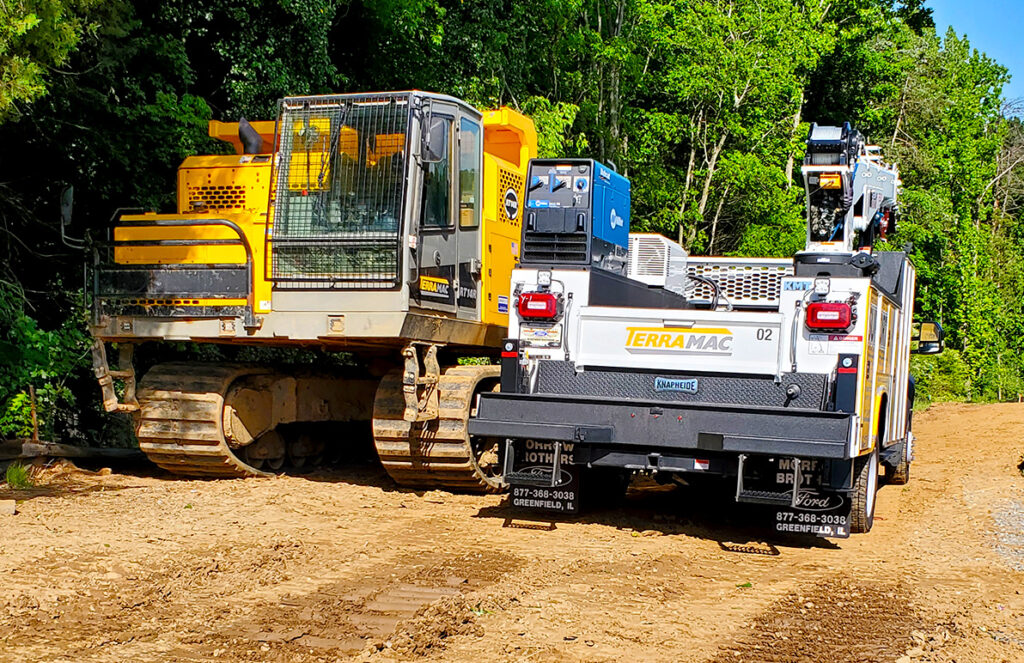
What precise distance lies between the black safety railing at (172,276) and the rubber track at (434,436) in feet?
4.88

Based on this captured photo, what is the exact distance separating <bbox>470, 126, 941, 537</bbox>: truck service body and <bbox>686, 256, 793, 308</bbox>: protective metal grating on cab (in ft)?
3.79

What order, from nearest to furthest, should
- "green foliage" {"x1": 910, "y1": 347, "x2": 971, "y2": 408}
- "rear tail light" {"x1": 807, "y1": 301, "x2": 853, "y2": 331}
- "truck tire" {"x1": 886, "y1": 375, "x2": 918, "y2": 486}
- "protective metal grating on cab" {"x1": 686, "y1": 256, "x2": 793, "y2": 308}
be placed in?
"rear tail light" {"x1": 807, "y1": 301, "x2": 853, "y2": 331}
"protective metal grating on cab" {"x1": 686, "y1": 256, "x2": 793, "y2": 308}
"truck tire" {"x1": 886, "y1": 375, "x2": 918, "y2": 486}
"green foliage" {"x1": 910, "y1": 347, "x2": 971, "y2": 408}

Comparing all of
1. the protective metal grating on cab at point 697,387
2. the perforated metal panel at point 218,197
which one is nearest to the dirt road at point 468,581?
the protective metal grating on cab at point 697,387

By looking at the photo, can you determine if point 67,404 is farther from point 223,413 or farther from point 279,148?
point 279,148

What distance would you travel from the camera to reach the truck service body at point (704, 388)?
846 centimetres

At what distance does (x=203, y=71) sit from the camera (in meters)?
17.8

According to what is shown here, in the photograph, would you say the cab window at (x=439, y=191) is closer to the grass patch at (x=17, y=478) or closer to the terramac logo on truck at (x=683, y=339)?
the terramac logo on truck at (x=683, y=339)

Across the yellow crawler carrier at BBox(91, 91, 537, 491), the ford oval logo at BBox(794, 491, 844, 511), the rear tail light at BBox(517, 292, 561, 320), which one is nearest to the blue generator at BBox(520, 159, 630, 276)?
the rear tail light at BBox(517, 292, 561, 320)

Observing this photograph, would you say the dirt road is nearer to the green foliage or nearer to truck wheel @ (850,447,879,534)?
truck wheel @ (850,447,879,534)

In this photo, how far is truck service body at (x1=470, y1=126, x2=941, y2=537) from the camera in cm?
846

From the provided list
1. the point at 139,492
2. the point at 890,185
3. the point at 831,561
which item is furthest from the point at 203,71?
the point at 831,561

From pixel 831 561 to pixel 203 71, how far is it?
1299 centimetres

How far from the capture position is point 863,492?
9.52 m

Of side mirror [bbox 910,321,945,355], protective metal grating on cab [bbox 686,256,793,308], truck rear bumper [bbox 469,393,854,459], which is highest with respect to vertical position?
protective metal grating on cab [bbox 686,256,793,308]
